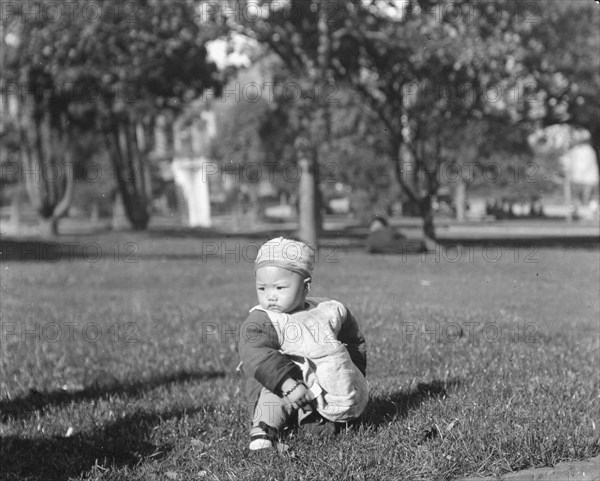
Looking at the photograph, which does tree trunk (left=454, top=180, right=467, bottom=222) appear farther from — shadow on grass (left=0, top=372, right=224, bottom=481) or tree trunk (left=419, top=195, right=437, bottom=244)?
shadow on grass (left=0, top=372, right=224, bottom=481)

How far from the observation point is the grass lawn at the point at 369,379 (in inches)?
155

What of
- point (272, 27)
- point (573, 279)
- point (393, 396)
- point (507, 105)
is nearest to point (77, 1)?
point (272, 27)

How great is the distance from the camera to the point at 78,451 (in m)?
4.23

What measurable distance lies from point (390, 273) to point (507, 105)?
1089 centimetres

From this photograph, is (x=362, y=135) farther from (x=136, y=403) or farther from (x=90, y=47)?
(x=136, y=403)

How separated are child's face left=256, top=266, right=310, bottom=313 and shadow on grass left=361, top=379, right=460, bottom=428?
2.79 feet

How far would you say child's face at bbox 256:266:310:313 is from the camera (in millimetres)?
3938

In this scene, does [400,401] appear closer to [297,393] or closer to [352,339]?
[352,339]

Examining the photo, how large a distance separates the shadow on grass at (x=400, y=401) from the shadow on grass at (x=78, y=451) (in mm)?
1120

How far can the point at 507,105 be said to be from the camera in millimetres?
20766

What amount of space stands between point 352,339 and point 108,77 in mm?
20430

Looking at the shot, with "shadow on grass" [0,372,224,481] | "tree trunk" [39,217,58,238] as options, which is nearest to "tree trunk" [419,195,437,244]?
"shadow on grass" [0,372,224,481]

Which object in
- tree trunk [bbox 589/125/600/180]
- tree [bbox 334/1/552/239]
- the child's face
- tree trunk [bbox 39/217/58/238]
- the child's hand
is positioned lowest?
tree trunk [bbox 39/217/58/238]

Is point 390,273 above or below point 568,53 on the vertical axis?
below
